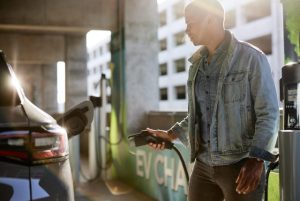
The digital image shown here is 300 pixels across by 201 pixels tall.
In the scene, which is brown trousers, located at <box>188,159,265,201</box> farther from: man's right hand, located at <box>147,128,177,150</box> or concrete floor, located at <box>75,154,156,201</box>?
concrete floor, located at <box>75,154,156,201</box>

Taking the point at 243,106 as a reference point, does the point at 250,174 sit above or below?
below

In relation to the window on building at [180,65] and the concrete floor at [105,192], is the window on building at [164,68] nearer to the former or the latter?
the window on building at [180,65]

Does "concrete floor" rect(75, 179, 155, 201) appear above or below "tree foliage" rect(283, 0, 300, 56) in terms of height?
below

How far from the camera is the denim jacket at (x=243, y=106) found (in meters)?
2.16

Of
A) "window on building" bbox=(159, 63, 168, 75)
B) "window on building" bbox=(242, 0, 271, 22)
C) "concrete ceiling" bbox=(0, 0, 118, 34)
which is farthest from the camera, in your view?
"window on building" bbox=(159, 63, 168, 75)

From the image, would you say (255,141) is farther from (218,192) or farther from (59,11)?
(59,11)

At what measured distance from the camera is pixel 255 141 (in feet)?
7.00

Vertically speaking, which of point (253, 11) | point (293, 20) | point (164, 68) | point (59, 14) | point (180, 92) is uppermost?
point (253, 11)

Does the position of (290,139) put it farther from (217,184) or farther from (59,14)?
(59,14)

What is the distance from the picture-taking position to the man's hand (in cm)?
212

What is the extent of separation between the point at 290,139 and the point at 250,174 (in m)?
0.27

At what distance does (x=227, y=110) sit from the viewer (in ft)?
7.59

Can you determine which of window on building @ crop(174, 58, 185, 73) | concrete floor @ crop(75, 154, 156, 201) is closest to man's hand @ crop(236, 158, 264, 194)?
concrete floor @ crop(75, 154, 156, 201)

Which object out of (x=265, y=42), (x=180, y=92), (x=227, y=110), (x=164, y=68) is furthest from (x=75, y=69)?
(x=164, y=68)
